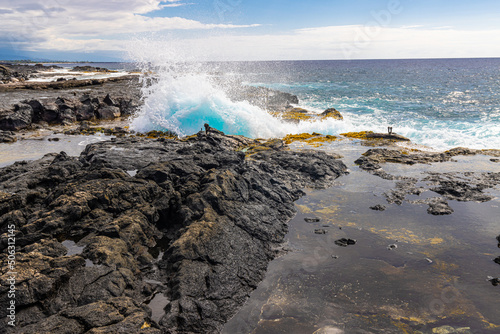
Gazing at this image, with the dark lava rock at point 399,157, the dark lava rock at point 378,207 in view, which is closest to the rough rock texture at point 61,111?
the dark lava rock at point 399,157

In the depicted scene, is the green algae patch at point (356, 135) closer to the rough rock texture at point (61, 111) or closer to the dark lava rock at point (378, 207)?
the dark lava rock at point (378, 207)

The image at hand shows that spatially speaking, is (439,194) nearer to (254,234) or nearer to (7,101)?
(254,234)

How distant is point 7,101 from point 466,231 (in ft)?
121

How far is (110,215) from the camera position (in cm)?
830

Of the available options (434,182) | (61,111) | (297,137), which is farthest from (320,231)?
(61,111)

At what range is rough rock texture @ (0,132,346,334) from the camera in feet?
17.0

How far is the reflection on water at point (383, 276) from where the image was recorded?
592cm

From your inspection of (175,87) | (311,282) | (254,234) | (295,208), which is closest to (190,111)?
(175,87)

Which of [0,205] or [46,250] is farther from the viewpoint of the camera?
[0,205]

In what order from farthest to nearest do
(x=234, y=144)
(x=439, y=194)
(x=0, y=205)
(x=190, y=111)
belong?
(x=190, y=111) → (x=234, y=144) → (x=439, y=194) → (x=0, y=205)

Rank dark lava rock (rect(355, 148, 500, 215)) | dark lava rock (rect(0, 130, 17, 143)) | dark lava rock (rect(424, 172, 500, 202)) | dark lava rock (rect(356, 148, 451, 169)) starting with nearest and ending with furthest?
dark lava rock (rect(355, 148, 500, 215))
dark lava rock (rect(424, 172, 500, 202))
dark lava rock (rect(356, 148, 451, 169))
dark lava rock (rect(0, 130, 17, 143))

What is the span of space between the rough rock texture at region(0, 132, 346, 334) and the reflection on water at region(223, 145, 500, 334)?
2.37ft

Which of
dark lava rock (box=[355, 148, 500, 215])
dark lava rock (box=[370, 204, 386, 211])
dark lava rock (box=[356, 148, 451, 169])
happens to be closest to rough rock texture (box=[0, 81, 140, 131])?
dark lava rock (box=[356, 148, 451, 169])

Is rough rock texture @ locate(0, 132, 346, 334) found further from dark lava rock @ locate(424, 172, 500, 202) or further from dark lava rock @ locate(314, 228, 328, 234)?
dark lava rock @ locate(424, 172, 500, 202)
